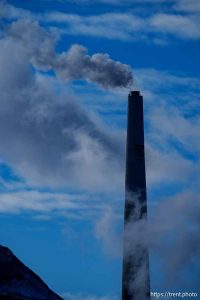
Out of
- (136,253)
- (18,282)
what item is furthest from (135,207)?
(18,282)

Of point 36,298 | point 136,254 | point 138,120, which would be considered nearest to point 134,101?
point 138,120

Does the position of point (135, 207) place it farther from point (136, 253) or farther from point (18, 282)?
point (18, 282)

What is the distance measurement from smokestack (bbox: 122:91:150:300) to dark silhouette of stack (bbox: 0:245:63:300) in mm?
18612

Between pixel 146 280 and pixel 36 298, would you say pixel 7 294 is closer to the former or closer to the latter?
pixel 36 298

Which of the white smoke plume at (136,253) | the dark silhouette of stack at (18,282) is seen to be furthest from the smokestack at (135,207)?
the dark silhouette of stack at (18,282)

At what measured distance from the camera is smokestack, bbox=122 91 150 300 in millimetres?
59375

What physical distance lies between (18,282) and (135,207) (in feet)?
77.8

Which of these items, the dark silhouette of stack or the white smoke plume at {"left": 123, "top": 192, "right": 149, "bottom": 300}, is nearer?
the white smoke plume at {"left": 123, "top": 192, "right": 149, "bottom": 300}

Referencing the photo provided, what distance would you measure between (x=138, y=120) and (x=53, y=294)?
2785 cm

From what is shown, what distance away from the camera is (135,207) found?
61000 millimetres

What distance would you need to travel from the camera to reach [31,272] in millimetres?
80938

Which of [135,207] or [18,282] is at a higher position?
[135,207]

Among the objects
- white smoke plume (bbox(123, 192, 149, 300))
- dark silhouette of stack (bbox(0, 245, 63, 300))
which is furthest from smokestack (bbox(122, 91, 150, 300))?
dark silhouette of stack (bbox(0, 245, 63, 300))

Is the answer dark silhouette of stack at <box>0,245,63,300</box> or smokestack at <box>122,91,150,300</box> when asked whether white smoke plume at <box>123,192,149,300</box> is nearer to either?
smokestack at <box>122,91,150,300</box>
